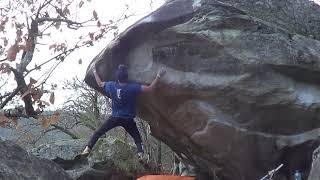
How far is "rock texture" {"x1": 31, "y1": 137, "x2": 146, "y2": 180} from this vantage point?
12391mm

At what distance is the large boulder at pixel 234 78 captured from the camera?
26.8 ft

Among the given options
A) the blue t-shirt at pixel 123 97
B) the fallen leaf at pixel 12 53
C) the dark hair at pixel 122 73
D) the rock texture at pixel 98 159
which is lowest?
the rock texture at pixel 98 159

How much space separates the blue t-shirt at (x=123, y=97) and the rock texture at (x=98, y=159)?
355cm

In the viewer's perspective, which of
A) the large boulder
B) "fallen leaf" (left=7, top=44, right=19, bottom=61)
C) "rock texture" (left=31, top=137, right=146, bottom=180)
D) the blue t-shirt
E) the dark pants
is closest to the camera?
"fallen leaf" (left=7, top=44, right=19, bottom=61)

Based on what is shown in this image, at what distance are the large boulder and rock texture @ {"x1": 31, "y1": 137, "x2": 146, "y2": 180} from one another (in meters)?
3.98

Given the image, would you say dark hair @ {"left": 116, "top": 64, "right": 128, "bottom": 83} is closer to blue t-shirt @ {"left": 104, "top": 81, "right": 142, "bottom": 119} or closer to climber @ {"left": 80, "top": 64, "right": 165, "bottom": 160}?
climber @ {"left": 80, "top": 64, "right": 165, "bottom": 160}

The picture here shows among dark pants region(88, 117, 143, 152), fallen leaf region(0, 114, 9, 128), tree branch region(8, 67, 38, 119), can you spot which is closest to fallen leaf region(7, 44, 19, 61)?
tree branch region(8, 67, 38, 119)

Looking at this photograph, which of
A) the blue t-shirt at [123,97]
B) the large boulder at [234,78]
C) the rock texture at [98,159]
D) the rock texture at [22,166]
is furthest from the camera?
→ the rock texture at [98,159]

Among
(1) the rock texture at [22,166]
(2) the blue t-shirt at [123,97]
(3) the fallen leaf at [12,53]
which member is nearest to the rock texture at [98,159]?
(2) the blue t-shirt at [123,97]

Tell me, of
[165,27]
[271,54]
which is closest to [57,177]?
[165,27]

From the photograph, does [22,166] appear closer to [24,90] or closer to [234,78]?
[24,90]

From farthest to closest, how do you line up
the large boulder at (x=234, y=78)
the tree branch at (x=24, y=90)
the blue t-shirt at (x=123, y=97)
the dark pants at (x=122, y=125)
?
the dark pants at (x=122, y=125)
the blue t-shirt at (x=123, y=97)
the large boulder at (x=234, y=78)
the tree branch at (x=24, y=90)

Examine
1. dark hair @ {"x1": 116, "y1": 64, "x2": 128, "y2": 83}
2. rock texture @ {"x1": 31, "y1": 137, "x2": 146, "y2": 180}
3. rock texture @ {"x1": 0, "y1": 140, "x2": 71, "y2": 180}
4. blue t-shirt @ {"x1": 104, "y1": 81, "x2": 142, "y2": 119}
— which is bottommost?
rock texture @ {"x1": 31, "y1": 137, "x2": 146, "y2": 180}

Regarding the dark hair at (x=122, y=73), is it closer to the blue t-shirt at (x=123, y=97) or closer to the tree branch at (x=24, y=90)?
the blue t-shirt at (x=123, y=97)
